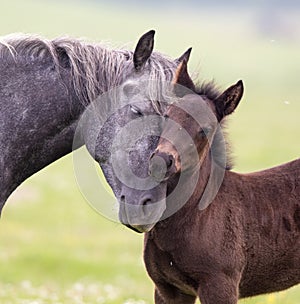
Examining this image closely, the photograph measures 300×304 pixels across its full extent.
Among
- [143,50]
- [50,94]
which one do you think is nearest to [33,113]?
[50,94]

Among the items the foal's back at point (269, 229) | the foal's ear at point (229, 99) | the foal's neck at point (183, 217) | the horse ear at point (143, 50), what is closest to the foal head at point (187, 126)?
the foal's ear at point (229, 99)

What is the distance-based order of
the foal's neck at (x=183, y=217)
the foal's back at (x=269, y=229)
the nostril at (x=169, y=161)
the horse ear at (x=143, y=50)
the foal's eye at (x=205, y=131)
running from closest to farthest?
the nostril at (x=169, y=161), the foal's eye at (x=205, y=131), the horse ear at (x=143, y=50), the foal's neck at (x=183, y=217), the foal's back at (x=269, y=229)

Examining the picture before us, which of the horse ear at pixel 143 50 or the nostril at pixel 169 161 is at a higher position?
the horse ear at pixel 143 50

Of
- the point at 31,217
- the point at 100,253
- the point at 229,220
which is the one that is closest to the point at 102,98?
the point at 229,220

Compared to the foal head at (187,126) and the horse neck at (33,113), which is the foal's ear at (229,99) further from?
the horse neck at (33,113)

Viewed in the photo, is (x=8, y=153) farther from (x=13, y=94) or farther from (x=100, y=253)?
(x=100, y=253)

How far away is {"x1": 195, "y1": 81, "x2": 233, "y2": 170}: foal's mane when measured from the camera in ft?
20.2

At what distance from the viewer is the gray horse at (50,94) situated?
629 centimetres

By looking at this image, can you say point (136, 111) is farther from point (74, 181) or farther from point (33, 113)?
point (74, 181)

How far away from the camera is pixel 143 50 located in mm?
6102

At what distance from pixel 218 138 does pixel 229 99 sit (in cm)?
45

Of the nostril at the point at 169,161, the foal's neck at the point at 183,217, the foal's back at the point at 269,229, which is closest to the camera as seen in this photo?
the nostril at the point at 169,161

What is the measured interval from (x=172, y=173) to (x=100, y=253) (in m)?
12.3

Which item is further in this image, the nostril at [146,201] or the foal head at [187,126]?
the nostril at [146,201]
